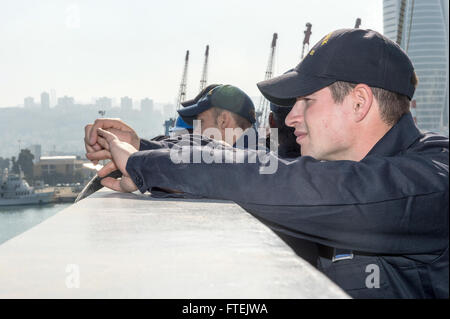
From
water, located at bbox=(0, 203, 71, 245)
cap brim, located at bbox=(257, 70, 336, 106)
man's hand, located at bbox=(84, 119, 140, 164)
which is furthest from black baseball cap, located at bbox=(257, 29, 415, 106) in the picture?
water, located at bbox=(0, 203, 71, 245)

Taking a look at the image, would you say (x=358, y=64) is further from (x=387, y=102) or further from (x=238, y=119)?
(x=238, y=119)

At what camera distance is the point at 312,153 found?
1.59m

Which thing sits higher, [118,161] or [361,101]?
[361,101]

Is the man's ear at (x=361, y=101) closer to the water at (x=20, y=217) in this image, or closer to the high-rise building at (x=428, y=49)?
the water at (x=20, y=217)

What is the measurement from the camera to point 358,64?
151cm

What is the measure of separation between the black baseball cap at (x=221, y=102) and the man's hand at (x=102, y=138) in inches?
42.7

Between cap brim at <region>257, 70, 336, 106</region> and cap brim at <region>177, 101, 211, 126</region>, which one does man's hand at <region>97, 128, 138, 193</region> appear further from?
cap brim at <region>177, 101, 211, 126</region>

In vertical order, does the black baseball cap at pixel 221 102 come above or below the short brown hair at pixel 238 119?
above

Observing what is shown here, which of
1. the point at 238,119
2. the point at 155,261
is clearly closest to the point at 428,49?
the point at 238,119

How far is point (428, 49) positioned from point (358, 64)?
447 feet

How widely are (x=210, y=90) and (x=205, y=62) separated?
7377 centimetres

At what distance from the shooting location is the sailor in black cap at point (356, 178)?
117 centimetres

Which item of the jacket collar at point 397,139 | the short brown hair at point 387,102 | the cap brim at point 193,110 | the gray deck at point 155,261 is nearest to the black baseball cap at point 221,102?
the cap brim at point 193,110

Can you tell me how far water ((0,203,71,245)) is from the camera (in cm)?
6700
